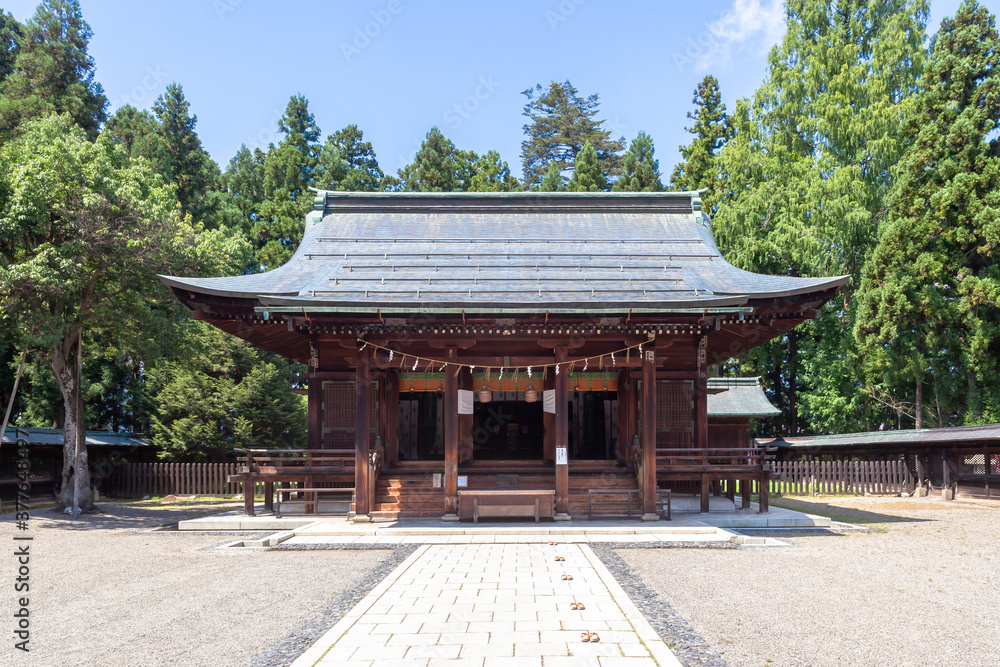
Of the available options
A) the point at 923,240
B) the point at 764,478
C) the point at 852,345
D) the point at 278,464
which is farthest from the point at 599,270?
the point at 852,345

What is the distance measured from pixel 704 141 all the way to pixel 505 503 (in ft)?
117

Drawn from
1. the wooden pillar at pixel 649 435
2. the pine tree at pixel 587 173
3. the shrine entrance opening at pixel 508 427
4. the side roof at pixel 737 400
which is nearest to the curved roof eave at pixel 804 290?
the wooden pillar at pixel 649 435

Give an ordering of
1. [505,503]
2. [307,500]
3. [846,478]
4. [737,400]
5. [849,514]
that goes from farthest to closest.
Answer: [737,400]
[846,478]
[849,514]
[307,500]
[505,503]

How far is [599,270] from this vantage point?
1762cm

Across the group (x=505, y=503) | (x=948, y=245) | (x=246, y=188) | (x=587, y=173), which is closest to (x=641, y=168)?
(x=587, y=173)

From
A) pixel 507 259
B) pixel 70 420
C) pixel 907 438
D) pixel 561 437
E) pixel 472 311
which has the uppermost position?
pixel 507 259

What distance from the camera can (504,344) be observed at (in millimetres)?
17188

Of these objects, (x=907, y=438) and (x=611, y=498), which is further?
(x=907, y=438)

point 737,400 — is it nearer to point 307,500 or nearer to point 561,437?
point 561,437

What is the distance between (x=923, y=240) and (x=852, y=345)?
602 cm

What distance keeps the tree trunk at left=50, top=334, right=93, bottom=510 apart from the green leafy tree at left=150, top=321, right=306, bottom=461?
19.7 ft

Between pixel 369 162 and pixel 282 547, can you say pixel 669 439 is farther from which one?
pixel 369 162

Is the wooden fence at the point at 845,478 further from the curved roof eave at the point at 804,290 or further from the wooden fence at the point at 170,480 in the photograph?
the wooden fence at the point at 170,480

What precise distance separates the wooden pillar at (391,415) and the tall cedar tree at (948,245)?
21.2 m
